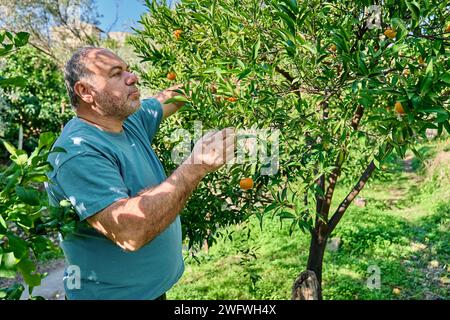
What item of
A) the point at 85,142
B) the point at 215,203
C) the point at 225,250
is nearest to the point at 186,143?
the point at 215,203

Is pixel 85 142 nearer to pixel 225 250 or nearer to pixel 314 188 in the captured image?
pixel 314 188

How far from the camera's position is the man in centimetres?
132

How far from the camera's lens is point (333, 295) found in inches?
159

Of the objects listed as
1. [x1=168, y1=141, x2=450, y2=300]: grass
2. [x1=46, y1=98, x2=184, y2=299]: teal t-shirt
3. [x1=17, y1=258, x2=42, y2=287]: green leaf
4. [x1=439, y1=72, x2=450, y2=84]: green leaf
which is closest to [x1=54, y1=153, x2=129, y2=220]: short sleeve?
[x1=46, y1=98, x2=184, y2=299]: teal t-shirt

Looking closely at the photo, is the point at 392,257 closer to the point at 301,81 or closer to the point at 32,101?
the point at 301,81

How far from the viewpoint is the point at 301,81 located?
1836 mm

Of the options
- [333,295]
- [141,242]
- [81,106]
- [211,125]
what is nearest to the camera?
[141,242]

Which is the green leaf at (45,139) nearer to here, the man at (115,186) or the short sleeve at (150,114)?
the man at (115,186)

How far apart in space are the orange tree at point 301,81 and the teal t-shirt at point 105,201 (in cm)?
36

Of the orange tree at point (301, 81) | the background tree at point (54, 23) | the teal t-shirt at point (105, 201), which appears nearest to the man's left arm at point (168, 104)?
the orange tree at point (301, 81)

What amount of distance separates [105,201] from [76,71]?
68cm

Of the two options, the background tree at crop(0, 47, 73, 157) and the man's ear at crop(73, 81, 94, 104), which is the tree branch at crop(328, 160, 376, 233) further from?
the background tree at crop(0, 47, 73, 157)

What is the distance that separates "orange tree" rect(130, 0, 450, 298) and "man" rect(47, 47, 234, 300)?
270 millimetres

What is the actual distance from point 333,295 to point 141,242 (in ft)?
10.5
